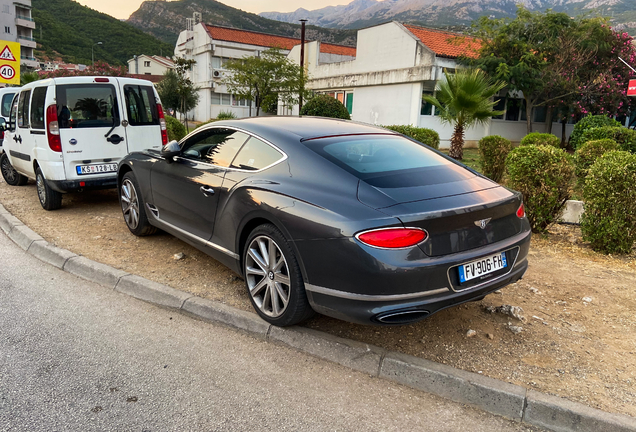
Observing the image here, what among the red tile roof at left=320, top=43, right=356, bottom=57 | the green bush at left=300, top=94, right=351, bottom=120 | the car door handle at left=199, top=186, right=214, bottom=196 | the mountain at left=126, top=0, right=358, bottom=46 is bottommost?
the car door handle at left=199, top=186, right=214, bottom=196

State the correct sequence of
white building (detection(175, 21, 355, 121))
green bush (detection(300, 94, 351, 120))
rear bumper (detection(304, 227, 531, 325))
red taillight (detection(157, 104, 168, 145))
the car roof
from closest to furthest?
rear bumper (detection(304, 227, 531, 325)) → the car roof → red taillight (detection(157, 104, 168, 145)) → green bush (detection(300, 94, 351, 120)) → white building (detection(175, 21, 355, 121))

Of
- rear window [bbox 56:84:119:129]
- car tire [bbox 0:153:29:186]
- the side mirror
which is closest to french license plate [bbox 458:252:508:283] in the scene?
the side mirror

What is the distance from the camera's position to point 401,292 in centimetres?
298

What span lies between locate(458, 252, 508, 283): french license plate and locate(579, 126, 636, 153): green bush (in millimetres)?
10030

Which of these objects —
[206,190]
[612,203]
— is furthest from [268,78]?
[206,190]

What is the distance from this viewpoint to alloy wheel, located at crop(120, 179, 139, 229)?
6004 millimetres

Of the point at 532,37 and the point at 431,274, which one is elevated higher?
the point at 532,37

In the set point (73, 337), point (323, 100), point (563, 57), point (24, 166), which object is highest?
point (563, 57)

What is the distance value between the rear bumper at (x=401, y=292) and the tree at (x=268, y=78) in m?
23.7

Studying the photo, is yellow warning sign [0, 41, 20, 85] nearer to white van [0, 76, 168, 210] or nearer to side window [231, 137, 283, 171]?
white van [0, 76, 168, 210]

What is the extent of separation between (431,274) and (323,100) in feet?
48.8

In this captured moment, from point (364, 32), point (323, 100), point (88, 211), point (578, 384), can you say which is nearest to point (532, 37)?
point (364, 32)

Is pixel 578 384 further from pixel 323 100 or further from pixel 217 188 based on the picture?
pixel 323 100

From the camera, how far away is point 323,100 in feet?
56.3
